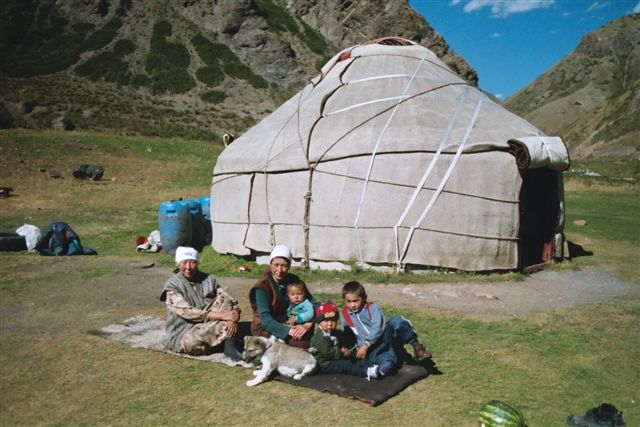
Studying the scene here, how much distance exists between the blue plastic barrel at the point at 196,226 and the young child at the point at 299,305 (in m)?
5.31

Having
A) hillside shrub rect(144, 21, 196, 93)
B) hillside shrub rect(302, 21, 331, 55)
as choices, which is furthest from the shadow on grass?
hillside shrub rect(302, 21, 331, 55)

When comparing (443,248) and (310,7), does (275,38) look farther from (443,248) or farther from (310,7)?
(443,248)

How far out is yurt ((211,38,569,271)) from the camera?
6117mm

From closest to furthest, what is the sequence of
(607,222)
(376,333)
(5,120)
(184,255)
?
(376,333), (184,255), (607,222), (5,120)

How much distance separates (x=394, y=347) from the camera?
354 cm

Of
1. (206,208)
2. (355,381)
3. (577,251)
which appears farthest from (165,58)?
(355,381)

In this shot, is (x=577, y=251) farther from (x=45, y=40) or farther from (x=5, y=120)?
(x=45, y=40)

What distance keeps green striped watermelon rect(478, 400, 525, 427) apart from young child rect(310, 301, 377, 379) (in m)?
0.80

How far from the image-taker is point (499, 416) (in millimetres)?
2662

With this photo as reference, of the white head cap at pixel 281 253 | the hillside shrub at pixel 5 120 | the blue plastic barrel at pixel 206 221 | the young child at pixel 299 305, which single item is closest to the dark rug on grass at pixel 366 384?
the young child at pixel 299 305

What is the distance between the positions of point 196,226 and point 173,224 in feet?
2.11

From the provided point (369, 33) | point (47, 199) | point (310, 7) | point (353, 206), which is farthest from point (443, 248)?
point (310, 7)

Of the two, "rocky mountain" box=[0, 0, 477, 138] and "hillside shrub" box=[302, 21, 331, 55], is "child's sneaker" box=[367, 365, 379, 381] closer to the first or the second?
"rocky mountain" box=[0, 0, 477, 138]

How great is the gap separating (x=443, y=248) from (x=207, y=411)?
3861 mm
